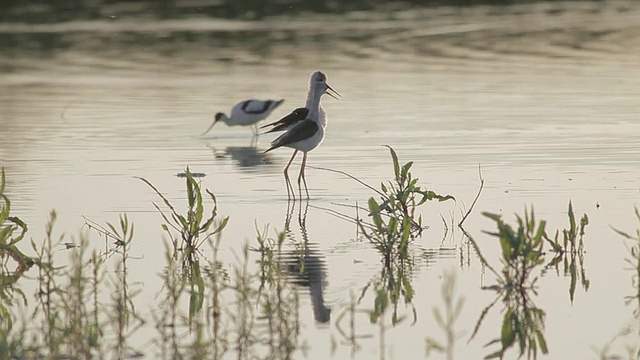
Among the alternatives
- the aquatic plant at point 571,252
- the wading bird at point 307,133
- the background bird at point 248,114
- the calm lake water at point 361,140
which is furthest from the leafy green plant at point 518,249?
the background bird at point 248,114

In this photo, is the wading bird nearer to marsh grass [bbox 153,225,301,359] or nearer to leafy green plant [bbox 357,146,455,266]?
leafy green plant [bbox 357,146,455,266]

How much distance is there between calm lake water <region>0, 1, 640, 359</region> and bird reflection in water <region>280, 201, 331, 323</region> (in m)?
0.06

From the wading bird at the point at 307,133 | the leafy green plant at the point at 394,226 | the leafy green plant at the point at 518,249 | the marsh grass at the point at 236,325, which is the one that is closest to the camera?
the marsh grass at the point at 236,325

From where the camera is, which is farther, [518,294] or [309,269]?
[309,269]

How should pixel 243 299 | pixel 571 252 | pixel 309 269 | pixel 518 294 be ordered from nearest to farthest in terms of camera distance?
pixel 243 299 < pixel 518 294 < pixel 309 269 < pixel 571 252

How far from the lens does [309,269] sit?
8.60 metres

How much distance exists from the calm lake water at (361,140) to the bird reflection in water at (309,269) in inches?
2.4

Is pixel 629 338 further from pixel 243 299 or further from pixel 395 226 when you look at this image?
pixel 395 226

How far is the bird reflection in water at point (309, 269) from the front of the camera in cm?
755

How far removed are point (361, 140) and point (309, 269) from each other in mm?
6715

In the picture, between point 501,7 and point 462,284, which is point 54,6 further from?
point 462,284

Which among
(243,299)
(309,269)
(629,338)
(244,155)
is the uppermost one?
(244,155)

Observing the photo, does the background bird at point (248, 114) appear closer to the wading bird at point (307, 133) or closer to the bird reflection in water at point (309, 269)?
the wading bird at point (307, 133)

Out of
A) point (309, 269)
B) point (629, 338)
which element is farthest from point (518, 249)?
point (309, 269)
